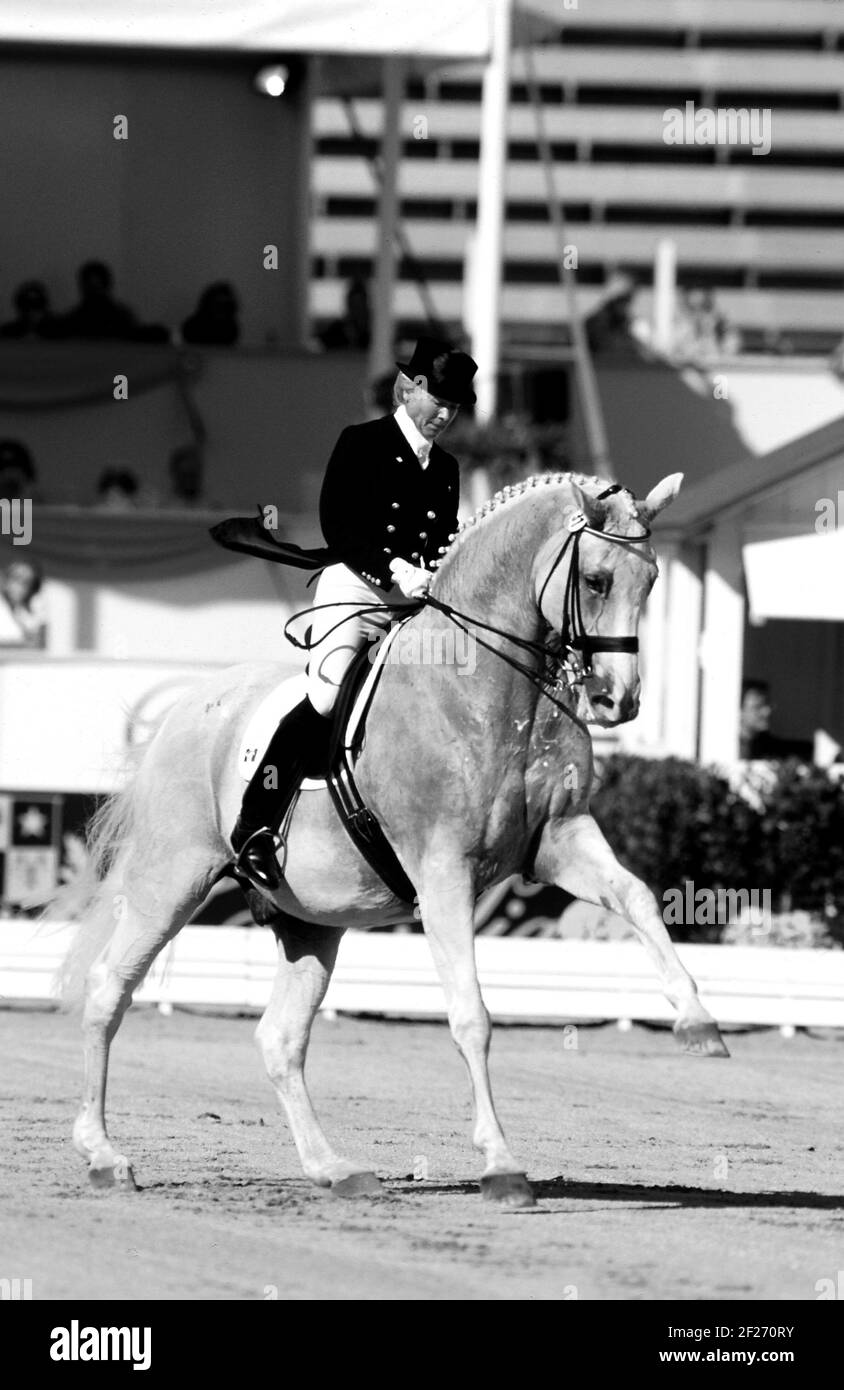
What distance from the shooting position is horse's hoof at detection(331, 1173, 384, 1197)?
802 cm

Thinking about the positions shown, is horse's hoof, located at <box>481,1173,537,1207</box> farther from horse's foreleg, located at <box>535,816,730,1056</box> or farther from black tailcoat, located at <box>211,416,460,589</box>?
black tailcoat, located at <box>211,416,460,589</box>

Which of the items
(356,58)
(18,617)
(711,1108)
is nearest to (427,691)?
(711,1108)

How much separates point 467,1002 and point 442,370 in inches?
82.3

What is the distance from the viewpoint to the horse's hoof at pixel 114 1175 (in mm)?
8148

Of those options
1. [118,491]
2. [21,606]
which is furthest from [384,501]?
[118,491]

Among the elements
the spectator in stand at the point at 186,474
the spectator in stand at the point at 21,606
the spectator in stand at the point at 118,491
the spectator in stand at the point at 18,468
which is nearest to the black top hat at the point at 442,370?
the spectator in stand at the point at 21,606

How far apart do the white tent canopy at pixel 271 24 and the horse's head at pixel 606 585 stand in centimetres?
1155

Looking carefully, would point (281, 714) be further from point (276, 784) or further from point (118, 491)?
point (118, 491)

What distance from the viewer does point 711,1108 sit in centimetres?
1135

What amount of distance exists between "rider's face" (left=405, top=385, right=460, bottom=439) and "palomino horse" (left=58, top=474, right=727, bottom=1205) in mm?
414

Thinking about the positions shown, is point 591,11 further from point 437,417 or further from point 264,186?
point 437,417

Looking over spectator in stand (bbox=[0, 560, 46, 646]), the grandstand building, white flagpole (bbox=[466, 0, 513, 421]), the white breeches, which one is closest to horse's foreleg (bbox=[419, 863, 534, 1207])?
the white breeches

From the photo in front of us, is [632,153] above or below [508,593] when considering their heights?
above
